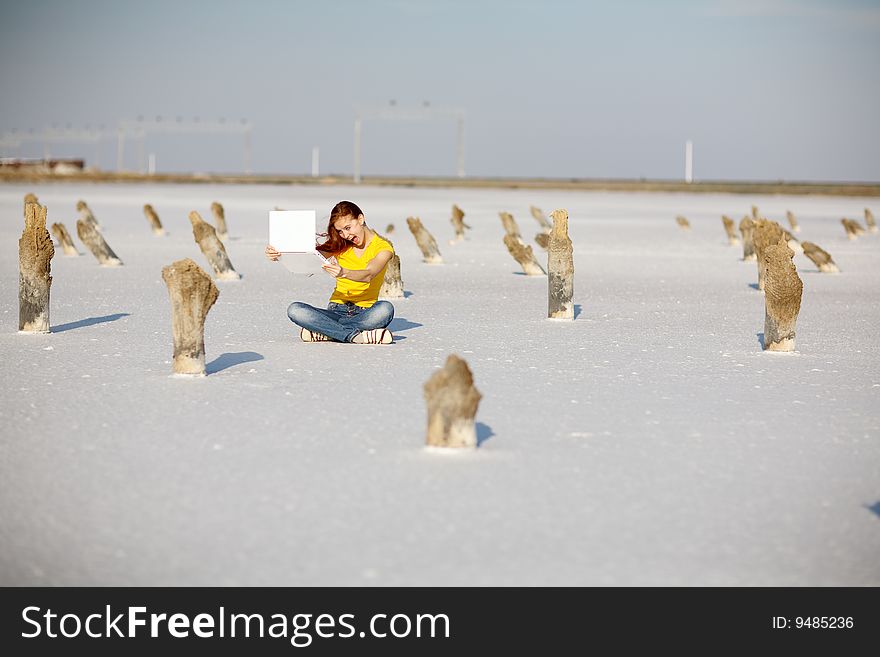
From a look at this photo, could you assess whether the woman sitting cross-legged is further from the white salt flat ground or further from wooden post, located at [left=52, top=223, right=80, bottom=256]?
wooden post, located at [left=52, top=223, right=80, bottom=256]

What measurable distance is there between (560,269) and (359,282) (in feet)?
9.64

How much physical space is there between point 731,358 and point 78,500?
6329 millimetres

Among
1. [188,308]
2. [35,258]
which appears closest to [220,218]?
[35,258]

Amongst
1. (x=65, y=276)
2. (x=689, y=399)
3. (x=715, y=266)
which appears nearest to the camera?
(x=689, y=399)

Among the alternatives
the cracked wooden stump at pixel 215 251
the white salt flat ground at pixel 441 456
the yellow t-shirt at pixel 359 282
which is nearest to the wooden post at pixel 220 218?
the cracked wooden stump at pixel 215 251

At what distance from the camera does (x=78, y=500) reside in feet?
20.1

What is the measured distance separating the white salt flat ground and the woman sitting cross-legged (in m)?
0.22

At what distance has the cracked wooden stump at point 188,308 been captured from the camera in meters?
9.16

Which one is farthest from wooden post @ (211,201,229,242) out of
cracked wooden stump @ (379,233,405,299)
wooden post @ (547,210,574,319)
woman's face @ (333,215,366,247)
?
woman's face @ (333,215,366,247)

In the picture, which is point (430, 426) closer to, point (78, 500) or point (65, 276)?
point (78, 500)

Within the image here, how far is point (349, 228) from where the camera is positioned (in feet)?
34.7

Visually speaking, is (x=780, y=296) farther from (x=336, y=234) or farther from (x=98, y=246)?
(x=98, y=246)

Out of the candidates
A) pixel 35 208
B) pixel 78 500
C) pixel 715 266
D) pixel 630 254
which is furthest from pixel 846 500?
pixel 630 254
